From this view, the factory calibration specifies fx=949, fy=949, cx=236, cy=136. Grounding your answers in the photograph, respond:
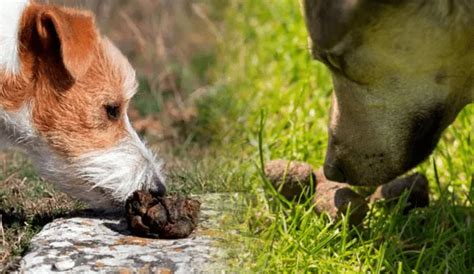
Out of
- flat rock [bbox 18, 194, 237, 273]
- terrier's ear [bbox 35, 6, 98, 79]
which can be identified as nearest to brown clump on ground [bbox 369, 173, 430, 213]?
flat rock [bbox 18, 194, 237, 273]

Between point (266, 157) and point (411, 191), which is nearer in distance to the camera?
point (411, 191)

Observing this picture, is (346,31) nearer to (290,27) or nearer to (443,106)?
(443,106)

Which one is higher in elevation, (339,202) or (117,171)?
(117,171)

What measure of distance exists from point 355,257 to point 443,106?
74cm

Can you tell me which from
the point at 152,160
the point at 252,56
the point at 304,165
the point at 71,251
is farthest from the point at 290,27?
the point at 71,251

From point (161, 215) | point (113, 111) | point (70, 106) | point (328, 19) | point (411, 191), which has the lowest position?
point (411, 191)

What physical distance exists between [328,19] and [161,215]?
41.5 inches

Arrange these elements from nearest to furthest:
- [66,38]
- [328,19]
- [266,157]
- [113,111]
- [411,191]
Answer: [328,19], [66,38], [113,111], [411,191], [266,157]

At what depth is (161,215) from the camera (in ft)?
12.8

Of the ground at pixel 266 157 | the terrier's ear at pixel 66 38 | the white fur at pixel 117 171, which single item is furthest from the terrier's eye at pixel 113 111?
the ground at pixel 266 157

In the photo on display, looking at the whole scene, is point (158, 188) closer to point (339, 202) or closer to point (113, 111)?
point (113, 111)

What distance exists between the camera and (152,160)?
4.20 m

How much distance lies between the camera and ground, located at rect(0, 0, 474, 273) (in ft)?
13.2

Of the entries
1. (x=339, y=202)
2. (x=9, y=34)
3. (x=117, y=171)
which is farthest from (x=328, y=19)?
(x=9, y=34)
